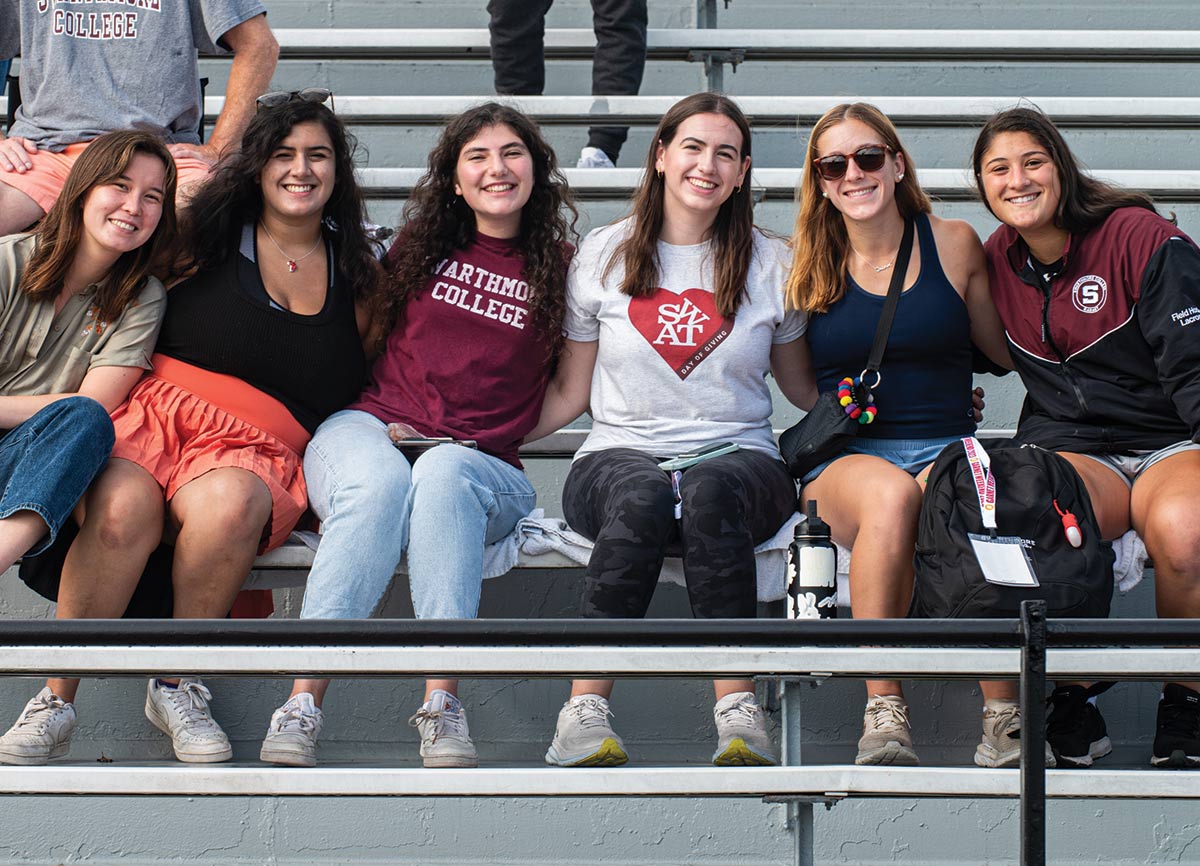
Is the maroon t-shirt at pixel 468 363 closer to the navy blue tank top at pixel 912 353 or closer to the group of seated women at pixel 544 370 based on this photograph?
the group of seated women at pixel 544 370

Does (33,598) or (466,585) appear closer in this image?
(466,585)

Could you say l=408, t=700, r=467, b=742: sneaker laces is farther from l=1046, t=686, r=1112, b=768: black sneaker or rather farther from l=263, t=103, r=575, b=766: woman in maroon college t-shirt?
l=1046, t=686, r=1112, b=768: black sneaker

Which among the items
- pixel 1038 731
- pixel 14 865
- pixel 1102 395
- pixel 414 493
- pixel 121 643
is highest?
pixel 1102 395

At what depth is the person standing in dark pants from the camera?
12.8ft

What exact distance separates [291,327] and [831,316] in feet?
3.48

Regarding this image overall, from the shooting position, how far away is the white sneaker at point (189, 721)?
94.3 inches

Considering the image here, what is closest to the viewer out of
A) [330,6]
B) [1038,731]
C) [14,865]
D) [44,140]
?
[1038,731]

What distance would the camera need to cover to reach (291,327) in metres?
2.70

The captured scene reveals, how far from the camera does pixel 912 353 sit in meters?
2.67

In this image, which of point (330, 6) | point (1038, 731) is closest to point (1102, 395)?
point (1038, 731)

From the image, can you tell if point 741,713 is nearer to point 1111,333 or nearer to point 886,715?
point 886,715

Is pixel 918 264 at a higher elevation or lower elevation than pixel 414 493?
higher

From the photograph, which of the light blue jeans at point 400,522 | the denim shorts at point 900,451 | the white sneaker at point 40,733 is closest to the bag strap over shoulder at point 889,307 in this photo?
the denim shorts at point 900,451

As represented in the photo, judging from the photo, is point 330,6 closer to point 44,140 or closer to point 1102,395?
point 44,140
